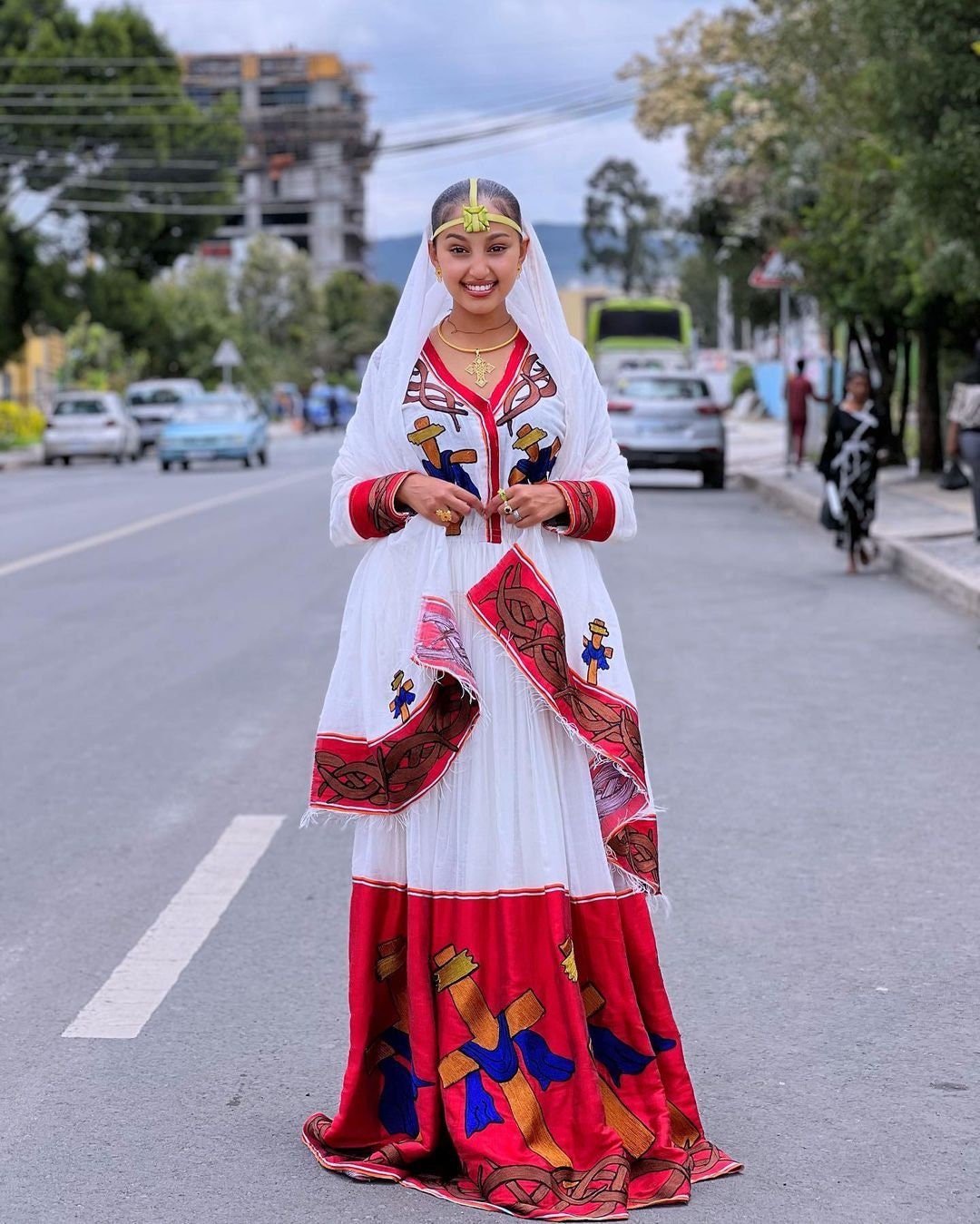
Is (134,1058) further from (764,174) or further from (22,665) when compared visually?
(764,174)

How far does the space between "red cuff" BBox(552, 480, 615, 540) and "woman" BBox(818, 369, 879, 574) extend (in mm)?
11835

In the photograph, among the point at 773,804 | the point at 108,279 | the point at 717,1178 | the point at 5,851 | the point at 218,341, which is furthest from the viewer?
the point at 218,341

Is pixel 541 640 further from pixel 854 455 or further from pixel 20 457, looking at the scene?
pixel 20 457

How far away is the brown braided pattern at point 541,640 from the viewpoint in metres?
3.85

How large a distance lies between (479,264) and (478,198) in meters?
0.13

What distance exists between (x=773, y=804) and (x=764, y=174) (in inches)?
969

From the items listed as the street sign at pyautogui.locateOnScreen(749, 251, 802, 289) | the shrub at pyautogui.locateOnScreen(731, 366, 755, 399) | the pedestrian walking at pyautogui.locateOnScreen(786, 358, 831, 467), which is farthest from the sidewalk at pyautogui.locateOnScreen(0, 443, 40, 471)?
the shrub at pyautogui.locateOnScreen(731, 366, 755, 399)

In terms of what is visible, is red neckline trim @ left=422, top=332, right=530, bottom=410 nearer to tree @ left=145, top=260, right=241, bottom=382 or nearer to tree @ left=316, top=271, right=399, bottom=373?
tree @ left=145, top=260, right=241, bottom=382

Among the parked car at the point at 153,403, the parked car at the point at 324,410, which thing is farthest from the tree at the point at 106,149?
the parked car at the point at 324,410

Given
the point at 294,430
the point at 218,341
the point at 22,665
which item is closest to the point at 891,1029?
the point at 22,665

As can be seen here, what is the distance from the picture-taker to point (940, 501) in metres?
22.0

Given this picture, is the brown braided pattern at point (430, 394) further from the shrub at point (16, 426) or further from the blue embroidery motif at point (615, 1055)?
the shrub at point (16, 426)

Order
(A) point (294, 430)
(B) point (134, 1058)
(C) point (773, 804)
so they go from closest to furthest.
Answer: (B) point (134, 1058) < (C) point (773, 804) < (A) point (294, 430)

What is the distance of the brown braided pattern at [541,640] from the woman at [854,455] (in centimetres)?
1192
